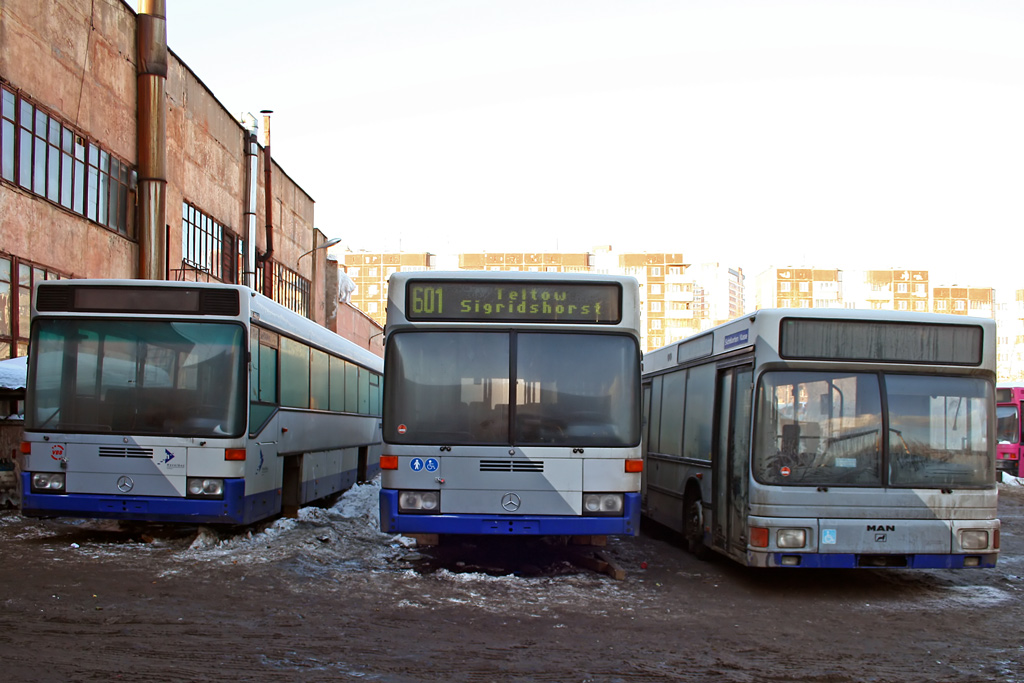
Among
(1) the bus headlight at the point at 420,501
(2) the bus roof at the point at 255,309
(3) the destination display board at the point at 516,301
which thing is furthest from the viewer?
(2) the bus roof at the point at 255,309

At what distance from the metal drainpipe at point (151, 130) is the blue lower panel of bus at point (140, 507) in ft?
48.0

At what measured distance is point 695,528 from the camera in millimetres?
11336

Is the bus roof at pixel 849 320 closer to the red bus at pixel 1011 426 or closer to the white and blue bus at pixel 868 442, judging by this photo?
the white and blue bus at pixel 868 442

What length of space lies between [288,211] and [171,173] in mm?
13630

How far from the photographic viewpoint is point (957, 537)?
927 cm

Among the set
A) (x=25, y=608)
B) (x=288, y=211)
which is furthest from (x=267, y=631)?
(x=288, y=211)

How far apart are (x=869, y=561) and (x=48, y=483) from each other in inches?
325

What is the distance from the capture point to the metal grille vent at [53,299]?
10656 millimetres

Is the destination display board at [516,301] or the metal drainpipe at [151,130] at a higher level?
the metal drainpipe at [151,130]

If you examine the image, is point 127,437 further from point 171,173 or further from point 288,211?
point 288,211

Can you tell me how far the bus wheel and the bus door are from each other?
0.59 metres

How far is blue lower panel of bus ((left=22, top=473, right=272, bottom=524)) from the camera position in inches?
416

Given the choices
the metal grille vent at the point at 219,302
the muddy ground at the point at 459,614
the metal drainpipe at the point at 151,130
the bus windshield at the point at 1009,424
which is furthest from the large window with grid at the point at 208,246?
the bus windshield at the point at 1009,424

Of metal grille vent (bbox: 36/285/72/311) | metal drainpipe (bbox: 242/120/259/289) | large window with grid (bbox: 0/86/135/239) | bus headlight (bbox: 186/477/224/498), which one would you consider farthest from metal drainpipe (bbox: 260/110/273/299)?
bus headlight (bbox: 186/477/224/498)
